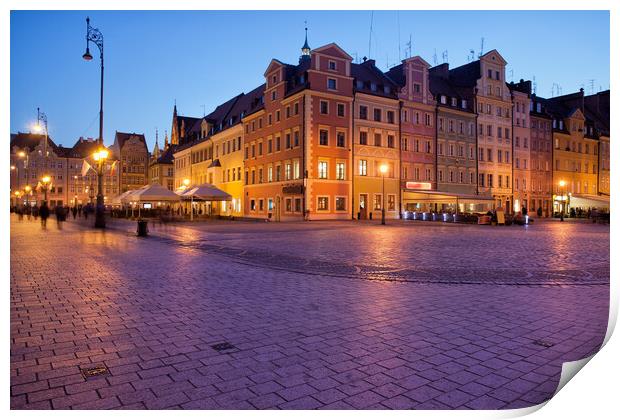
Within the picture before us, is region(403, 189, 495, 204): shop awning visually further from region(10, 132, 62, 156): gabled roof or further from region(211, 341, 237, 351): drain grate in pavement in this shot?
region(10, 132, 62, 156): gabled roof

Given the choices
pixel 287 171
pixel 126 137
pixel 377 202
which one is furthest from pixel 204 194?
pixel 126 137

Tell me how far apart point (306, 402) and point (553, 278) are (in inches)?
325

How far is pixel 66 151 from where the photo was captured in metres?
110

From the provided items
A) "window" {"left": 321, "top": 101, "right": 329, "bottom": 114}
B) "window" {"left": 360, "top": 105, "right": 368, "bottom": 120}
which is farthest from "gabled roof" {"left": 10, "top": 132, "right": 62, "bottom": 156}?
"window" {"left": 360, "top": 105, "right": 368, "bottom": 120}

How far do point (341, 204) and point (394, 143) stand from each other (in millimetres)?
9262

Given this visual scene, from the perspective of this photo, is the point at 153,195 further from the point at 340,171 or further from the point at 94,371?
the point at 94,371

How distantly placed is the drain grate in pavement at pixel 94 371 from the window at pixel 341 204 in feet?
136

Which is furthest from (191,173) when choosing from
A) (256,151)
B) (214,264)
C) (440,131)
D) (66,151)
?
(214,264)

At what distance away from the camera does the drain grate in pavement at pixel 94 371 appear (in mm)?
4492

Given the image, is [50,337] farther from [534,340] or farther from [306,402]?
[534,340]

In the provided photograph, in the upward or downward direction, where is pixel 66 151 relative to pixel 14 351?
upward

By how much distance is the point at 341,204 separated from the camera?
1822 inches

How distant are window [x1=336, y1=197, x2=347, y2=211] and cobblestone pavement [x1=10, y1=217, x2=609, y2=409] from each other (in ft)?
111
